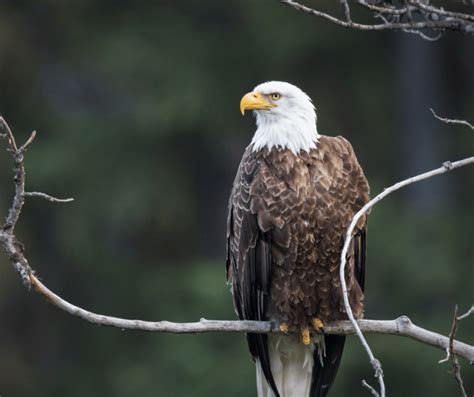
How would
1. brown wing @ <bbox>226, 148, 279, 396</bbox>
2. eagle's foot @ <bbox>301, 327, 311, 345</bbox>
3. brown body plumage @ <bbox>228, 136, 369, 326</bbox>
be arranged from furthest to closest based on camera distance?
eagle's foot @ <bbox>301, 327, 311, 345</bbox>, brown wing @ <bbox>226, 148, 279, 396</bbox>, brown body plumage @ <bbox>228, 136, 369, 326</bbox>

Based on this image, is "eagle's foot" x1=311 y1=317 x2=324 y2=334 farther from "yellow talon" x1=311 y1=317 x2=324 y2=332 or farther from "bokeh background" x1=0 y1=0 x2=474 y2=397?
"bokeh background" x1=0 y1=0 x2=474 y2=397

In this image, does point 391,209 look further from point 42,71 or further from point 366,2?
point 366,2

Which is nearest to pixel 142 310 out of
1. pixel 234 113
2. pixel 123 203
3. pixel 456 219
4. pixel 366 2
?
pixel 123 203

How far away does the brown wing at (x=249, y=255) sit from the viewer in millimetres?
6492

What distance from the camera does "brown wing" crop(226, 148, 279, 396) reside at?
649cm

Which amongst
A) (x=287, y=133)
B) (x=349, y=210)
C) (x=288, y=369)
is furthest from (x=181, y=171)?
(x=349, y=210)

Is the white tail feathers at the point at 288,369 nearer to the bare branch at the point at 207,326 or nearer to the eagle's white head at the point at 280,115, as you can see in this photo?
the bare branch at the point at 207,326

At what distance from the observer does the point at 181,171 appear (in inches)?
666

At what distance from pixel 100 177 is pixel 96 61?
4.70ft

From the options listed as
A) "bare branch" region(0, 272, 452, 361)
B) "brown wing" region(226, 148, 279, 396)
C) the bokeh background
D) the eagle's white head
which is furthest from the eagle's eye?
the bokeh background

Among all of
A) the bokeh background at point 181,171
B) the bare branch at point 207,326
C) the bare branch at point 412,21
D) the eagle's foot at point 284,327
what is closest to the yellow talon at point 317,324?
the eagle's foot at point 284,327

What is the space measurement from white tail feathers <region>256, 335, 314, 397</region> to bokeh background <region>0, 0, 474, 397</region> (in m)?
7.76

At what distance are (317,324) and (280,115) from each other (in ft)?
3.52

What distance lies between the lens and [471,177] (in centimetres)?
1741
